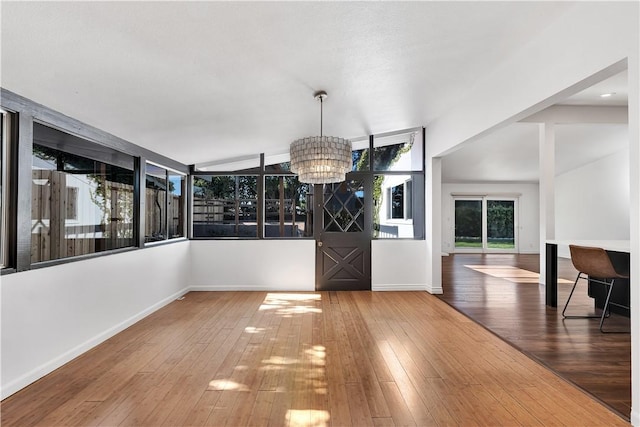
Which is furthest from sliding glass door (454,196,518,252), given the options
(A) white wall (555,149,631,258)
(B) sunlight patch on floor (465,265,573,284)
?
(B) sunlight patch on floor (465,265,573,284)

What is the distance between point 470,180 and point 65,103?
11.0 meters

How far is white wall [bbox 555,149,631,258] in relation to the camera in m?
8.60

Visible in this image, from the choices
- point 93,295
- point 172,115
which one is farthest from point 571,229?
point 93,295

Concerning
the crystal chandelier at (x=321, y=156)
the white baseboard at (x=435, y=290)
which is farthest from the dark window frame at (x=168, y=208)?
the white baseboard at (x=435, y=290)

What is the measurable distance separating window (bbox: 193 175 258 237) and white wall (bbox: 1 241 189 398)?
4.81 ft

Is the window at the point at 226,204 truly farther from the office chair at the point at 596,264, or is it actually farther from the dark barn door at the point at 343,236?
the office chair at the point at 596,264

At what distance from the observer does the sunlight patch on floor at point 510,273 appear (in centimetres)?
652

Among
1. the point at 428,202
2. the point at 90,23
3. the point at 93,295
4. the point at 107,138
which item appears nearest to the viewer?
the point at 90,23

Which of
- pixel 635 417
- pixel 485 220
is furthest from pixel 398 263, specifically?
pixel 485 220

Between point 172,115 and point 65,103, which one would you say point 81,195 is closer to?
point 65,103

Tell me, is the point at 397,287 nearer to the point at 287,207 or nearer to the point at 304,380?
the point at 287,207

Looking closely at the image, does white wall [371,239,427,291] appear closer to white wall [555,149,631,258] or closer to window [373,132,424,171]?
window [373,132,424,171]

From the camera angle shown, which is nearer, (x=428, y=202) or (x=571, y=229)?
(x=428, y=202)

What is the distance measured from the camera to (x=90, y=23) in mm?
1837
